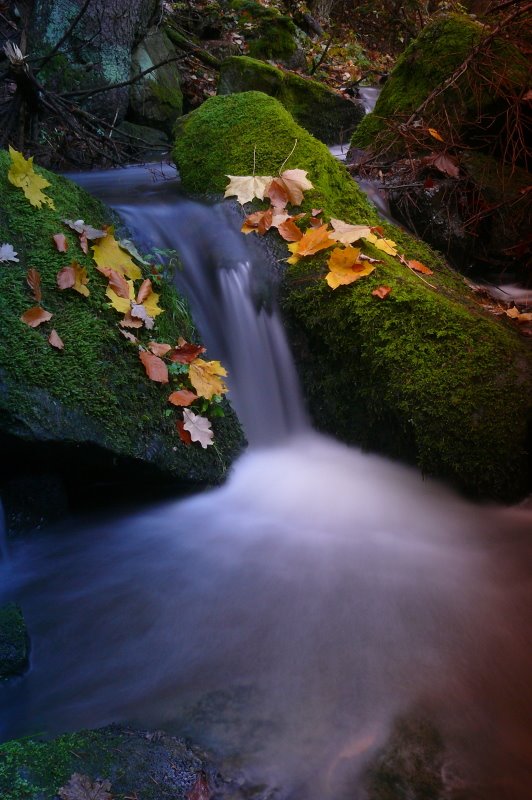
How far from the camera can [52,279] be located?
2951 millimetres

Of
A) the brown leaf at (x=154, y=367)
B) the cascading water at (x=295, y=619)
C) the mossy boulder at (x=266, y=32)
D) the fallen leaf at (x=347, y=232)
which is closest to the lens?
the cascading water at (x=295, y=619)

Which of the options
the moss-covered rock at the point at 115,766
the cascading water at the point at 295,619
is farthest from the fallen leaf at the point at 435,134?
the moss-covered rock at the point at 115,766

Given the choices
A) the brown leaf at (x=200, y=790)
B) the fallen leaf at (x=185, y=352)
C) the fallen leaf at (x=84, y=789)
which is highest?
the fallen leaf at (x=185, y=352)

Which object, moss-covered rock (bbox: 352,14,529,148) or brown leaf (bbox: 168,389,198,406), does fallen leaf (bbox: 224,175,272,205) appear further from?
moss-covered rock (bbox: 352,14,529,148)

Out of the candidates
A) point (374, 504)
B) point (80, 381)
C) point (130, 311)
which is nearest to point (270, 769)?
point (374, 504)

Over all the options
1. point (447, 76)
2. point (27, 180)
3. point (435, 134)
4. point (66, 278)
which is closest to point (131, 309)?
point (66, 278)

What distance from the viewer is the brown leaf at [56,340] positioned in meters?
2.73

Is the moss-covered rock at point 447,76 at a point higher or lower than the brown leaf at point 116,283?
higher

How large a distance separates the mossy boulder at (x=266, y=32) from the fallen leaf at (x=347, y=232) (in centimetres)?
891

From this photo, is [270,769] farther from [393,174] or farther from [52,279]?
[393,174]

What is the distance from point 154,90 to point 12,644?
7.60 metres

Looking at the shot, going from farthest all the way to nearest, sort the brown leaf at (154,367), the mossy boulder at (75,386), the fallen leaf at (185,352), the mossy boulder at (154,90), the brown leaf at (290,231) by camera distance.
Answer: the mossy boulder at (154,90), the brown leaf at (290,231), the fallen leaf at (185,352), the brown leaf at (154,367), the mossy boulder at (75,386)

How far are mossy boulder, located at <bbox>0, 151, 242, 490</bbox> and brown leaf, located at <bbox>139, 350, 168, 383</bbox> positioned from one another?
0.10 feet

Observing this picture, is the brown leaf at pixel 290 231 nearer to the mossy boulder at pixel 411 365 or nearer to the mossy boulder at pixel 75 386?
the mossy boulder at pixel 411 365
